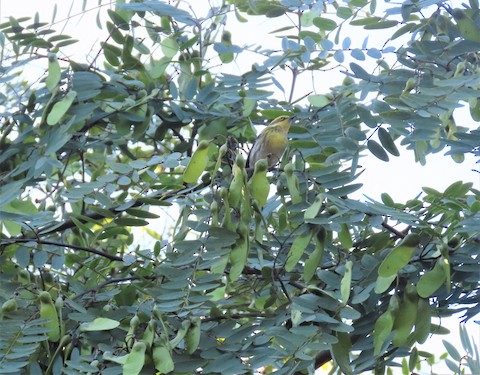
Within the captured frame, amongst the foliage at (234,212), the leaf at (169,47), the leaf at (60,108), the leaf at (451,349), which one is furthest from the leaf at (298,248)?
the leaf at (169,47)

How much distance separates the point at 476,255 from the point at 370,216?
24 cm

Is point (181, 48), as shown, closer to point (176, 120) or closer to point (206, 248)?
point (176, 120)

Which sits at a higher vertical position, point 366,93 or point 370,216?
point 366,93

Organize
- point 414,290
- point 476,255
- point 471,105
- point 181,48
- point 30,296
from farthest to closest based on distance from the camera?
point 181,48 → point 471,105 → point 30,296 → point 476,255 → point 414,290

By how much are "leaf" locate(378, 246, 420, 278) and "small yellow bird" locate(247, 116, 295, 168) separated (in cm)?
51

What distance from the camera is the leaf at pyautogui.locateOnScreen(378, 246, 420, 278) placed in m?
1.68

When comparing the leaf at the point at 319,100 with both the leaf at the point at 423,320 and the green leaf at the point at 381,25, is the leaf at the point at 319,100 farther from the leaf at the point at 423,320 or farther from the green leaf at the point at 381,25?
the leaf at the point at 423,320

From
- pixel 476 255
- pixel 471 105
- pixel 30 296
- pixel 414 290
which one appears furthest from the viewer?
pixel 471 105

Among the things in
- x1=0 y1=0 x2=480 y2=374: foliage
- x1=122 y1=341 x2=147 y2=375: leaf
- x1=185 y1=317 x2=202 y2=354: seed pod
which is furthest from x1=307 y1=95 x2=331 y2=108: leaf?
x1=122 y1=341 x2=147 y2=375: leaf

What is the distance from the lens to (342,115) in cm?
218

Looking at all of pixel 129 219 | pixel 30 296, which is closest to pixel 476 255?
pixel 129 219

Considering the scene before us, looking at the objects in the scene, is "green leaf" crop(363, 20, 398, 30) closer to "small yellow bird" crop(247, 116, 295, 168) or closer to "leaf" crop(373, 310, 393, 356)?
"small yellow bird" crop(247, 116, 295, 168)

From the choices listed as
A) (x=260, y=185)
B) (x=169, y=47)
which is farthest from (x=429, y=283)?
(x=169, y=47)

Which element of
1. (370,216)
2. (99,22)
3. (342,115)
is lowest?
(370,216)
